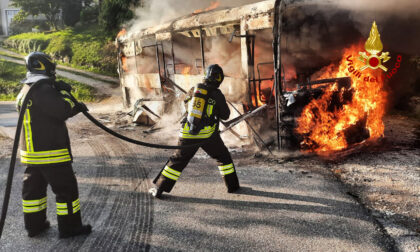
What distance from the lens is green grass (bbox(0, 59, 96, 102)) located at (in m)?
20.2

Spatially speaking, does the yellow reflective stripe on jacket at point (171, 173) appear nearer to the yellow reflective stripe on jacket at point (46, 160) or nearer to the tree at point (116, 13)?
the yellow reflective stripe on jacket at point (46, 160)

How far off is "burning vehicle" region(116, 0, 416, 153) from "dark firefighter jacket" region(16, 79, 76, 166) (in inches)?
160

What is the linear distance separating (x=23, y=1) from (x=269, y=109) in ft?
121

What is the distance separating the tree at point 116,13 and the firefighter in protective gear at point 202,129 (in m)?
15.2

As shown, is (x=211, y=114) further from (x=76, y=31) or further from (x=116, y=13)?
(x=76, y=31)

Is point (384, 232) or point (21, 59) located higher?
point (21, 59)

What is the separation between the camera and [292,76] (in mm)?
8992

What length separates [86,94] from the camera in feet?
66.2

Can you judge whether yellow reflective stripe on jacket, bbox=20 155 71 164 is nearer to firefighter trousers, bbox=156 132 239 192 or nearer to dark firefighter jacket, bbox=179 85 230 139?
firefighter trousers, bbox=156 132 239 192

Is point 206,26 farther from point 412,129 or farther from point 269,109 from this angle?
point 412,129

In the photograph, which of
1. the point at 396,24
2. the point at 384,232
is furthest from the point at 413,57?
the point at 384,232

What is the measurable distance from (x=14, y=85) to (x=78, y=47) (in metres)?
7.99

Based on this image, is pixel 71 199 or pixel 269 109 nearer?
pixel 71 199

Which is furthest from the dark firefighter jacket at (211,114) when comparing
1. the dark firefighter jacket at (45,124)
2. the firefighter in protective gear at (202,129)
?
the dark firefighter jacket at (45,124)
